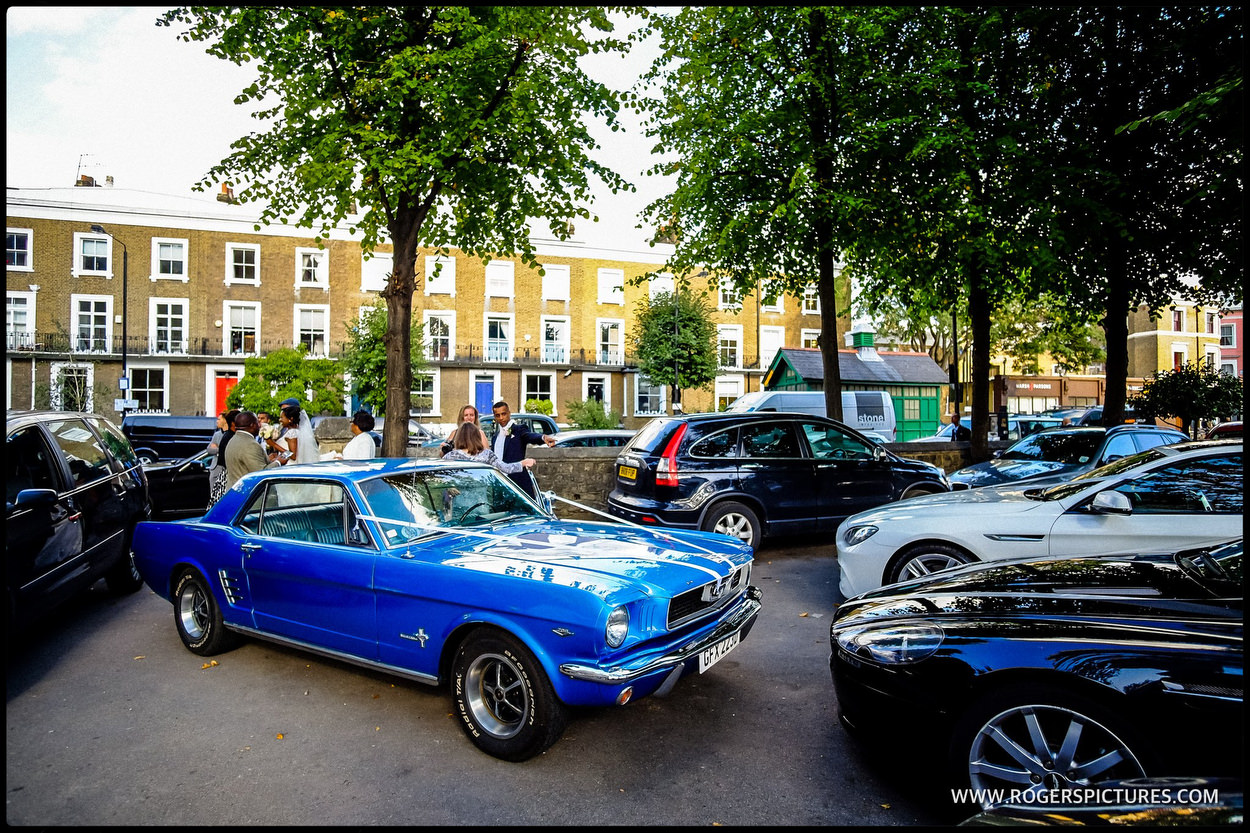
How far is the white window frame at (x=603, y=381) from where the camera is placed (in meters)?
43.8

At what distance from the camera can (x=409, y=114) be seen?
373 inches

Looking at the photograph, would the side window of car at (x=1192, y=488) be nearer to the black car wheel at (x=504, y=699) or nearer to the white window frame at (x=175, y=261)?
the black car wheel at (x=504, y=699)

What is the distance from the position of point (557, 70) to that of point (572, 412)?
2512 centimetres

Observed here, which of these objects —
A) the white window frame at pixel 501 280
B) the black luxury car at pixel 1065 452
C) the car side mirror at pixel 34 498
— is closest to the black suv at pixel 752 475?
the black luxury car at pixel 1065 452

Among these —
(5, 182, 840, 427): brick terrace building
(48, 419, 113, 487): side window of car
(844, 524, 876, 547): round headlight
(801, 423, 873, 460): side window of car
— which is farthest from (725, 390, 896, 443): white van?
(48, 419, 113, 487): side window of car

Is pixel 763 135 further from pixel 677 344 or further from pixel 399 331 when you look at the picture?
pixel 677 344

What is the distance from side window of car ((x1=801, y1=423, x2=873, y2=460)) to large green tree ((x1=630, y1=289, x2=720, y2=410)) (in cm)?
2299

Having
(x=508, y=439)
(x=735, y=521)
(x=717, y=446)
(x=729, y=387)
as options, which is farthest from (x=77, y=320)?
(x=735, y=521)

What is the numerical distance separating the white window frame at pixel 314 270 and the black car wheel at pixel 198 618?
123 feet

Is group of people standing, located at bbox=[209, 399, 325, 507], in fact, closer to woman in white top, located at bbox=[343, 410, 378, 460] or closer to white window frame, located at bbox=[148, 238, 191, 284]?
woman in white top, located at bbox=[343, 410, 378, 460]

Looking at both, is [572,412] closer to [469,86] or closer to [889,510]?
[469,86]

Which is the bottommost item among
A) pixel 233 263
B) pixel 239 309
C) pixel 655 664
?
pixel 655 664

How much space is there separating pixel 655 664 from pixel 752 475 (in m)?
5.31

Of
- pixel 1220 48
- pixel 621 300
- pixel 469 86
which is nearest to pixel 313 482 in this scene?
pixel 469 86
